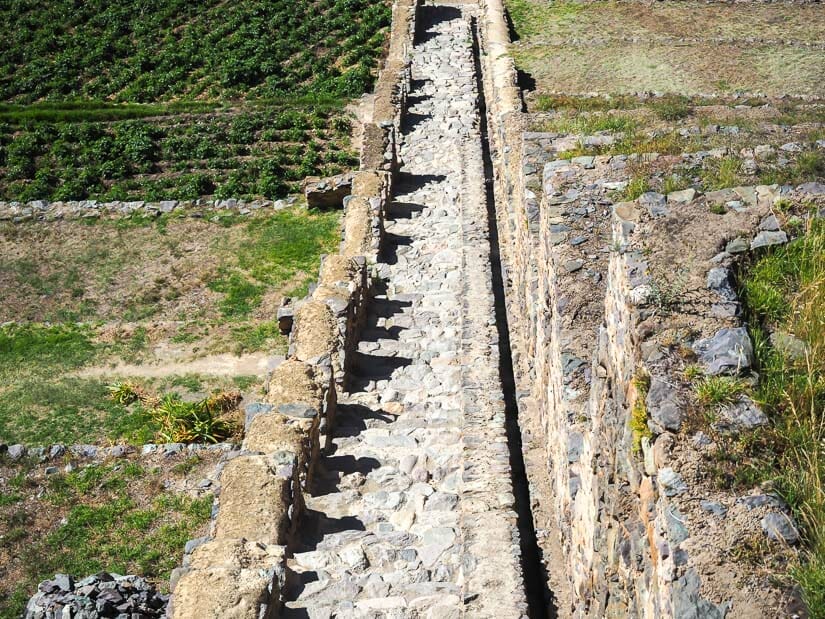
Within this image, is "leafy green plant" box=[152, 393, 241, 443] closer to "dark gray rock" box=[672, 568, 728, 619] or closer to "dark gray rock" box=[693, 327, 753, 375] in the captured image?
"dark gray rock" box=[693, 327, 753, 375]

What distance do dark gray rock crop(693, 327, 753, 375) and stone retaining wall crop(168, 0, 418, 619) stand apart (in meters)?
3.49

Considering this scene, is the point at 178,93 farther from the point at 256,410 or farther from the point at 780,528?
the point at 780,528

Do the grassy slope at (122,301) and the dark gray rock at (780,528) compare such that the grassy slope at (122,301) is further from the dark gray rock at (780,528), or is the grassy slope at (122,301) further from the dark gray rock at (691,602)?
the dark gray rock at (780,528)

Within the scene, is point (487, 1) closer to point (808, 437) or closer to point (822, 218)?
point (822, 218)

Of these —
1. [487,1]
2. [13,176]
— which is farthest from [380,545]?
[487,1]

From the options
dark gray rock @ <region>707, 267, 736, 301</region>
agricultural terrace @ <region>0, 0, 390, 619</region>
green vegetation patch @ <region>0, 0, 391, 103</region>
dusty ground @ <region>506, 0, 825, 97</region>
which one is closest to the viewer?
dark gray rock @ <region>707, 267, 736, 301</region>

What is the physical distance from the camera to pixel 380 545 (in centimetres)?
817

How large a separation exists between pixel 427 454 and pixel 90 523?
3775 millimetres

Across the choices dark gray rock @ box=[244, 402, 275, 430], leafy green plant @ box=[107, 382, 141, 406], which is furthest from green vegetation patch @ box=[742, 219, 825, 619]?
leafy green plant @ box=[107, 382, 141, 406]

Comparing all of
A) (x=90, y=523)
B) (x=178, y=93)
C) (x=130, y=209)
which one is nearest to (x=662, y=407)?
(x=90, y=523)

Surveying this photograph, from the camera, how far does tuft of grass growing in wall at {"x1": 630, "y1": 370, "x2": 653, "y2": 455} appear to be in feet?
18.2

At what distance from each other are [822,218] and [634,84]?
52.7 ft

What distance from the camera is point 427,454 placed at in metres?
9.66

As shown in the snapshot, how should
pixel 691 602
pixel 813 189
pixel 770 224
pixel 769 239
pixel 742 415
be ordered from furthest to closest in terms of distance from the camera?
1. pixel 813 189
2. pixel 770 224
3. pixel 769 239
4. pixel 742 415
5. pixel 691 602
